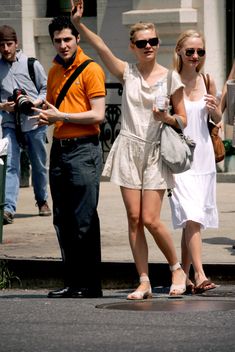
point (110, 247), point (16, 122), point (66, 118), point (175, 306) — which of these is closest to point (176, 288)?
point (175, 306)

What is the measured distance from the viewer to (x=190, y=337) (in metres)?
8.80

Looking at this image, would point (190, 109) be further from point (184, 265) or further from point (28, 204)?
point (28, 204)

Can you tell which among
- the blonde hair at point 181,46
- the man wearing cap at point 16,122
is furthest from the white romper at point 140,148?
the man wearing cap at point 16,122

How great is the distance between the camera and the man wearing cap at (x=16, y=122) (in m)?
15.1

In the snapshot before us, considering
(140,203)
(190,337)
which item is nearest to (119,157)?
(140,203)

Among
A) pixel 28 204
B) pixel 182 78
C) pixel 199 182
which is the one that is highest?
pixel 182 78

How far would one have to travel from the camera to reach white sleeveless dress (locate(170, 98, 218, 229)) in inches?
443

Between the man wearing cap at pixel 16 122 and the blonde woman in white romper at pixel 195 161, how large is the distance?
392cm

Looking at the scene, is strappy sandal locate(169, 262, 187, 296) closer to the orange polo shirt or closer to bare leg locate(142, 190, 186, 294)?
bare leg locate(142, 190, 186, 294)

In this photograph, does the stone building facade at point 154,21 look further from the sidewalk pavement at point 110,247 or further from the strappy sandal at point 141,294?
the strappy sandal at point 141,294

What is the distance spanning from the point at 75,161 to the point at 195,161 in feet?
3.49

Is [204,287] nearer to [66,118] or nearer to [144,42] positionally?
[66,118]

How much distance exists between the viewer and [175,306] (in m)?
10.2

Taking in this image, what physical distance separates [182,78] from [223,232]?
2.76 metres
